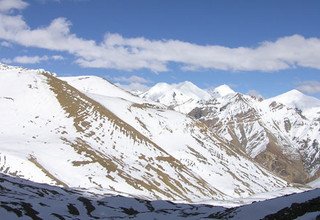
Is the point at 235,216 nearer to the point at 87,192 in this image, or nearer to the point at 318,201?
the point at 318,201

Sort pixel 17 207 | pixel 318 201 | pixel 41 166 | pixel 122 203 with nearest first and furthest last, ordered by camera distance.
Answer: pixel 318 201 → pixel 17 207 → pixel 122 203 → pixel 41 166

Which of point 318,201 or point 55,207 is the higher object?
point 318,201

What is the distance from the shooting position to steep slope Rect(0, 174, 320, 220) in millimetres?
86706

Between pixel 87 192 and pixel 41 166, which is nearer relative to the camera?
pixel 87 192

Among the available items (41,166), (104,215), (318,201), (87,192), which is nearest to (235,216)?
(318,201)

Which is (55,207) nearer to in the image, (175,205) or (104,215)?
(104,215)

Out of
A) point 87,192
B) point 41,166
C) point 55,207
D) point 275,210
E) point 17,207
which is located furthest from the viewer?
point 41,166

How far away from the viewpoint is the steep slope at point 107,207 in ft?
284

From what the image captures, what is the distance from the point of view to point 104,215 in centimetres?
12375

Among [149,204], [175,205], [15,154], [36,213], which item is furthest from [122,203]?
[15,154]

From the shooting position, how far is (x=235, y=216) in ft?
298

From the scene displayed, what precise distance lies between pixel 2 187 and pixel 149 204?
4293cm

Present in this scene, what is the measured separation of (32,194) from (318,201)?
7867cm

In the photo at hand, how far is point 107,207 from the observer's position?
13462cm
